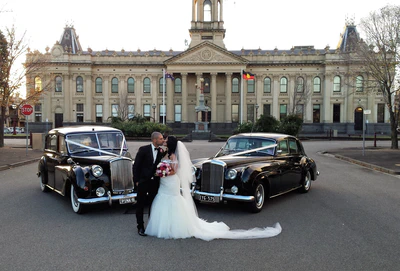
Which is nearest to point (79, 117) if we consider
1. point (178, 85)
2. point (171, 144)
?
point (178, 85)

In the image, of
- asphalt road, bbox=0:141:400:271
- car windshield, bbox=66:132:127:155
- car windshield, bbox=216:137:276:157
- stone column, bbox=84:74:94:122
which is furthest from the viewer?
stone column, bbox=84:74:94:122

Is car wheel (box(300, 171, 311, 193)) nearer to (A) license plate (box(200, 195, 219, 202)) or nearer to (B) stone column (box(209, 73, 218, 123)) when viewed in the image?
(A) license plate (box(200, 195, 219, 202))

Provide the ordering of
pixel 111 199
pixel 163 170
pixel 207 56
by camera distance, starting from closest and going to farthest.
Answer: pixel 163 170, pixel 111 199, pixel 207 56

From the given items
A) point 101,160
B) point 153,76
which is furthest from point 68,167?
point 153,76

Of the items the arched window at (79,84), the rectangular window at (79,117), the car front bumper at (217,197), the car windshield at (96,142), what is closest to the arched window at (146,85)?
the arched window at (79,84)

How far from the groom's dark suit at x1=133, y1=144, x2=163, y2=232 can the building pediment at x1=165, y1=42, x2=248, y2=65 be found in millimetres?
56189

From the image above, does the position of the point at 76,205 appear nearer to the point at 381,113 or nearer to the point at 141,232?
the point at 141,232

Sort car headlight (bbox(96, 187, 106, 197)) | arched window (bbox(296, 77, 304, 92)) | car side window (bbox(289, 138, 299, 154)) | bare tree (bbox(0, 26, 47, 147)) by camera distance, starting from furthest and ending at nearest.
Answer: arched window (bbox(296, 77, 304, 92)) → bare tree (bbox(0, 26, 47, 147)) → car side window (bbox(289, 138, 299, 154)) → car headlight (bbox(96, 187, 106, 197))

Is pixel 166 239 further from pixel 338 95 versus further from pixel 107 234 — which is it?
pixel 338 95

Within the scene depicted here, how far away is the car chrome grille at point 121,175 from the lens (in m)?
7.27

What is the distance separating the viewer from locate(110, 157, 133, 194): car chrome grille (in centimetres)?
727

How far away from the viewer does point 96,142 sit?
346 inches

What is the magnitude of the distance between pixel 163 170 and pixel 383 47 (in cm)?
2235

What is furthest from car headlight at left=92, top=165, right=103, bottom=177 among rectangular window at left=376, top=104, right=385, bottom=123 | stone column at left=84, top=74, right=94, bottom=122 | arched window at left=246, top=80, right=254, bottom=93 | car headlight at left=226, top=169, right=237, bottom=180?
rectangular window at left=376, top=104, right=385, bottom=123
